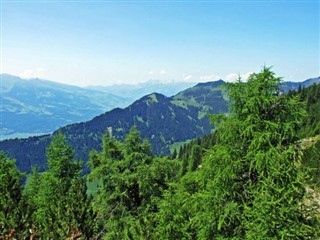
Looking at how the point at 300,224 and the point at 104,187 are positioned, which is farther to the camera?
the point at 104,187

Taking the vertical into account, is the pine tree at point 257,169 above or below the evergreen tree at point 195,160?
above

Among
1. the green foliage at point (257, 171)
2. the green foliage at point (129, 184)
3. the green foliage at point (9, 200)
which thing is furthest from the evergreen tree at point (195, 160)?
the green foliage at point (257, 171)

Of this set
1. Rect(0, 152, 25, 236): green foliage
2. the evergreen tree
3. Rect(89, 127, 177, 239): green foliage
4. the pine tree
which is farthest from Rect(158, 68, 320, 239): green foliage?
the evergreen tree

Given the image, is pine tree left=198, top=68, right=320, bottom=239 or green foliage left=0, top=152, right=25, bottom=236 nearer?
pine tree left=198, top=68, right=320, bottom=239

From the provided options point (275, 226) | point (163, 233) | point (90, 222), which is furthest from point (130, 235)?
point (275, 226)

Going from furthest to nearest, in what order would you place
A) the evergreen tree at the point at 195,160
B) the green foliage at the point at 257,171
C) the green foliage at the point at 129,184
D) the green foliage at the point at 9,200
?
the evergreen tree at the point at 195,160, the green foliage at the point at 9,200, the green foliage at the point at 129,184, the green foliage at the point at 257,171

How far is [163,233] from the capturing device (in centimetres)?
2083

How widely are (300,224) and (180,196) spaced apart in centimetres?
828

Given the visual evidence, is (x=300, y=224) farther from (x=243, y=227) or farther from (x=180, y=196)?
(x=180, y=196)

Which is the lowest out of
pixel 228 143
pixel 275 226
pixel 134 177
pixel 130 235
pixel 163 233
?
pixel 130 235

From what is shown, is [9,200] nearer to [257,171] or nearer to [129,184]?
[129,184]

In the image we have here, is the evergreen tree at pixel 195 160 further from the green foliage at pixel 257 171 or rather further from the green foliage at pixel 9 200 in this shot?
the green foliage at pixel 257 171

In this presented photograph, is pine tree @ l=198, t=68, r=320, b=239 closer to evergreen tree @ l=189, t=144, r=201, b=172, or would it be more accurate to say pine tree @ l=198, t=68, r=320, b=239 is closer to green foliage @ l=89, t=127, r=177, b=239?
green foliage @ l=89, t=127, r=177, b=239

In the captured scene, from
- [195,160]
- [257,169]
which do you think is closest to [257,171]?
[257,169]
